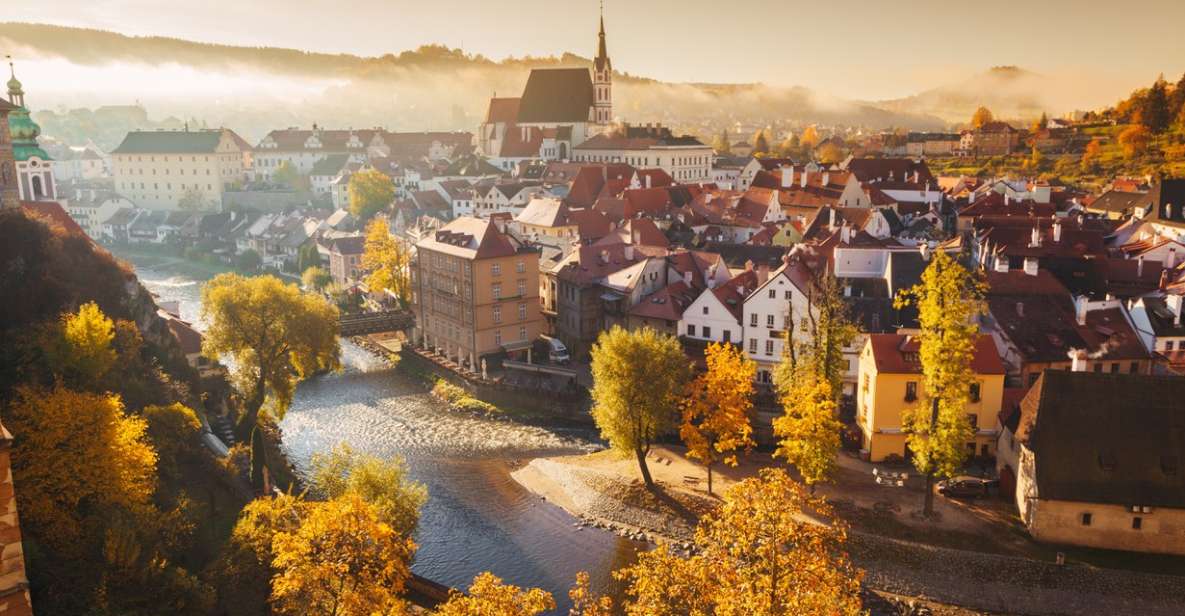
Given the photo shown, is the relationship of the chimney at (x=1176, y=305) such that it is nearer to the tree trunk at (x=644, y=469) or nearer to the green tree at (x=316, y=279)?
the tree trunk at (x=644, y=469)

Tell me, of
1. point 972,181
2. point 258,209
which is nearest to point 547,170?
point 258,209

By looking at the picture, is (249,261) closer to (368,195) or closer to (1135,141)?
(368,195)

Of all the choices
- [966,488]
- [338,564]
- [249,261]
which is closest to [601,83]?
[249,261]

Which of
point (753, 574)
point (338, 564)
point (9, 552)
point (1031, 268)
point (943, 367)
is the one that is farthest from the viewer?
point (1031, 268)

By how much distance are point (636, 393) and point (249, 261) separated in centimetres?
5491

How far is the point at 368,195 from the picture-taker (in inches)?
2960

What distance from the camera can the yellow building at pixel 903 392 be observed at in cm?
2697

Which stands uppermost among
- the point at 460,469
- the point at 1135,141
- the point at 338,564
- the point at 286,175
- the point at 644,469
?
the point at 1135,141

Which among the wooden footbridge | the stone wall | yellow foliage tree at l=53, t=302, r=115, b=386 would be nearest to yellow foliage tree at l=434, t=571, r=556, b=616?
the stone wall

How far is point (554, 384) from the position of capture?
3834 centimetres

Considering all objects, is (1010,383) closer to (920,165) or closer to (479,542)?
(479,542)

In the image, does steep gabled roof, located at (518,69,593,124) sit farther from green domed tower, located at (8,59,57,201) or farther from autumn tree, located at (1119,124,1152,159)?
green domed tower, located at (8,59,57,201)

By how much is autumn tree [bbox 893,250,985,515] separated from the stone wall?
1960 cm

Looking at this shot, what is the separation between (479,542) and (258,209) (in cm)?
7064
